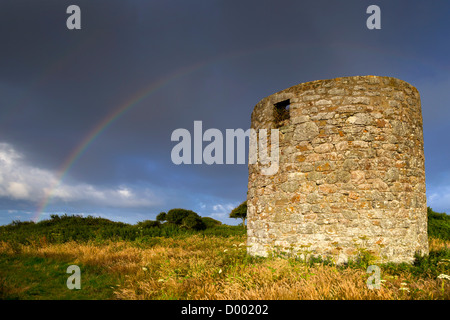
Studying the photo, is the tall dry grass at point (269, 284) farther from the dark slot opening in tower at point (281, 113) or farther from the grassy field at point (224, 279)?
the dark slot opening in tower at point (281, 113)

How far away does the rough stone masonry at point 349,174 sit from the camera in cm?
596

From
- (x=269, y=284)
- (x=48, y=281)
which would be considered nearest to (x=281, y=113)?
(x=269, y=284)

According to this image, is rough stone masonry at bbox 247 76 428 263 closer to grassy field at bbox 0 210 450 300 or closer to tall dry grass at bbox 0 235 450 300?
grassy field at bbox 0 210 450 300

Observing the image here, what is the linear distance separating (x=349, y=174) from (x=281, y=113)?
2355mm

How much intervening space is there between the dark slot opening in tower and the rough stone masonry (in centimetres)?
10

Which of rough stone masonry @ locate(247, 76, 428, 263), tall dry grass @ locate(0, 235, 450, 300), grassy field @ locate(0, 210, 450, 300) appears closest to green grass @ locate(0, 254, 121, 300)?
grassy field @ locate(0, 210, 450, 300)

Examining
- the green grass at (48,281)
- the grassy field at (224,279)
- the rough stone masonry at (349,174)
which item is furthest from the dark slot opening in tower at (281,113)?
the green grass at (48,281)

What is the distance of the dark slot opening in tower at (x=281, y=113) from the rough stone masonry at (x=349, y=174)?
96 millimetres

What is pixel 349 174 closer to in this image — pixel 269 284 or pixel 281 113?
pixel 281 113

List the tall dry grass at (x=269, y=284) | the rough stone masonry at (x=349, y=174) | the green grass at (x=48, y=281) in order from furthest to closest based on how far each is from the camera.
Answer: the rough stone masonry at (x=349, y=174) → the green grass at (x=48, y=281) → the tall dry grass at (x=269, y=284)

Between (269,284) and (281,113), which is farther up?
(281,113)

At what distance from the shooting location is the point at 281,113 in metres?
7.19

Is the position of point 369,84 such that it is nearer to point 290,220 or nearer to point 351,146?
point 351,146
